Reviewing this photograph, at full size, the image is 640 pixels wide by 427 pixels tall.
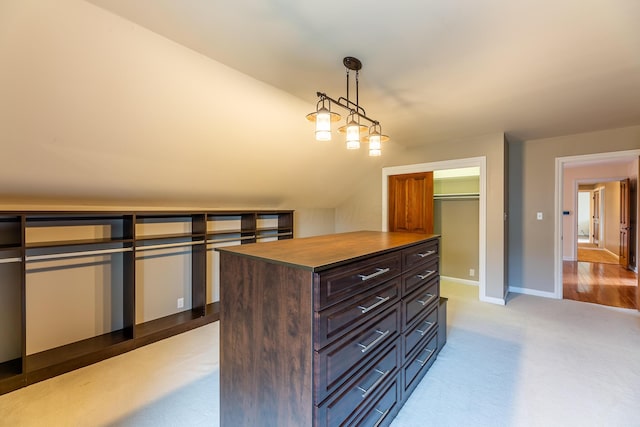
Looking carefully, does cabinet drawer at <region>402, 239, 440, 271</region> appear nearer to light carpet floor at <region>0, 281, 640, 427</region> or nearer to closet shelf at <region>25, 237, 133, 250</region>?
light carpet floor at <region>0, 281, 640, 427</region>

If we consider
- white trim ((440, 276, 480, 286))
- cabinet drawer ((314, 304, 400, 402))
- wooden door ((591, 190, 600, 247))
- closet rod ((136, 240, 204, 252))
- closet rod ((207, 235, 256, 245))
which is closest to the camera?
cabinet drawer ((314, 304, 400, 402))

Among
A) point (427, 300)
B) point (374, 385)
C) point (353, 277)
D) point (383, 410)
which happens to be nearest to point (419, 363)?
point (427, 300)

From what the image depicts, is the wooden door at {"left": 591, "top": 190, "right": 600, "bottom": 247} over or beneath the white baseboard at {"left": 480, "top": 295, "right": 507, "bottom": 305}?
over

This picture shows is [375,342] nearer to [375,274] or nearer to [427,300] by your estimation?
[375,274]

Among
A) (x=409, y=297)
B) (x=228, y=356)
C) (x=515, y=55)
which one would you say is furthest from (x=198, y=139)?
(x=515, y=55)

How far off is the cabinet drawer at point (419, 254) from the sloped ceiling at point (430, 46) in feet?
4.55

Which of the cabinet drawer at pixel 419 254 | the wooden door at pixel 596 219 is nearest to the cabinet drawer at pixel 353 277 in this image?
the cabinet drawer at pixel 419 254

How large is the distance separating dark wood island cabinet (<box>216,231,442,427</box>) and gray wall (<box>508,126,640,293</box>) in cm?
365

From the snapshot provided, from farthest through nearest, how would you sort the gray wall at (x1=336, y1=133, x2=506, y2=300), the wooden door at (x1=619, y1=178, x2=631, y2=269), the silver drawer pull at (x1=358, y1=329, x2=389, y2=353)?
the wooden door at (x1=619, y1=178, x2=631, y2=269)
the gray wall at (x1=336, y1=133, x2=506, y2=300)
the silver drawer pull at (x1=358, y1=329, x2=389, y2=353)

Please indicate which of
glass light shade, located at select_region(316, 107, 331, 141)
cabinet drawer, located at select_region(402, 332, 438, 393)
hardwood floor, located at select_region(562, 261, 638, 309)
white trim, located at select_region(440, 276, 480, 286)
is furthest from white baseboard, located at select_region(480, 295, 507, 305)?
glass light shade, located at select_region(316, 107, 331, 141)

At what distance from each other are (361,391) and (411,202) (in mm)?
3753

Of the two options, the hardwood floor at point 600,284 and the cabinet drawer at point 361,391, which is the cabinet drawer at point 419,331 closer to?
the cabinet drawer at point 361,391

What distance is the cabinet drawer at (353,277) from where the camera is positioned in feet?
4.09

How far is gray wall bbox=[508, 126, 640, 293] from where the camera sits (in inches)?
162
